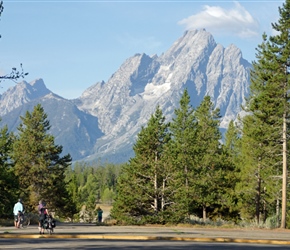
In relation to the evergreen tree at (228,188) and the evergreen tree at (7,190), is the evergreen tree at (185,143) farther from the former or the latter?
the evergreen tree at (7,190)

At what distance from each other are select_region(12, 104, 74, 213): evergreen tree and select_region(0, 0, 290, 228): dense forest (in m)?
0.12

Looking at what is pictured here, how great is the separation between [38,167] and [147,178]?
20.1 meters

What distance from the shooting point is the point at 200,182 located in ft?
180

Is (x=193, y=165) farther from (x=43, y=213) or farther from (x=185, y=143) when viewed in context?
(x=43, y=213)

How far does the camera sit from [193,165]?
5703 centimetres

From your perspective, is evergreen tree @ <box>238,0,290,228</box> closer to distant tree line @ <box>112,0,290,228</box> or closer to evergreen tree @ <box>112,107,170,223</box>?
distant tree line @ <box>112,0,290,228</box>

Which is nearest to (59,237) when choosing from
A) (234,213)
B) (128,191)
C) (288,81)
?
(128,191)

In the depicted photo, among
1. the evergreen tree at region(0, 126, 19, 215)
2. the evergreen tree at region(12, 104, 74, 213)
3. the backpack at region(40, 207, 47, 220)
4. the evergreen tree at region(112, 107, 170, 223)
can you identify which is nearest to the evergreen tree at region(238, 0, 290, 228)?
the evergreen tree at region(112, 107, 170, 223)

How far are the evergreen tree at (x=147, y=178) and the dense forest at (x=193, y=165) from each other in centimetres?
9

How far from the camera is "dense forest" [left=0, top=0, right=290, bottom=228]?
143ft

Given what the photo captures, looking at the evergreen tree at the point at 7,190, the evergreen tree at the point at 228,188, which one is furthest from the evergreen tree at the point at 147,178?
the evergreen tree at the point at 7,190

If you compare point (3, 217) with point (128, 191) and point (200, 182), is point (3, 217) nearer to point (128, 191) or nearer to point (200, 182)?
point (128, 191)

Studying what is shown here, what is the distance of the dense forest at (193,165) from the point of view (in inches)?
1721

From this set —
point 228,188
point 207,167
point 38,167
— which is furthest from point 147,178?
point 38,167
